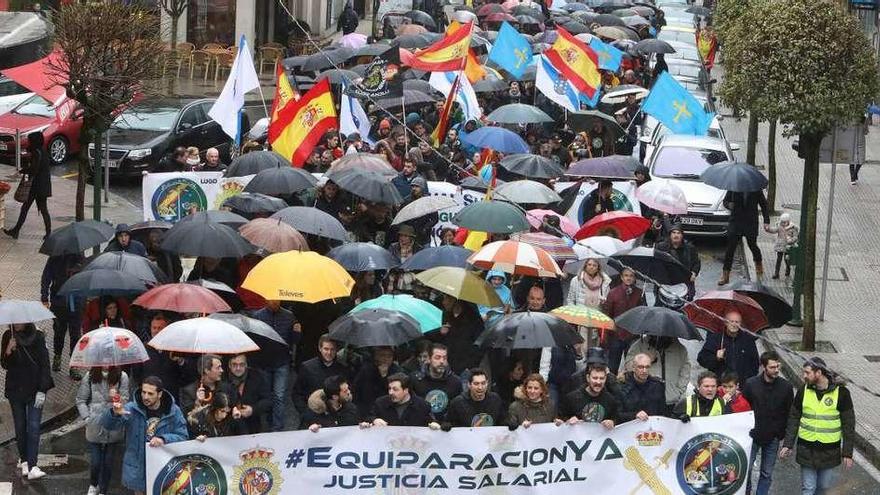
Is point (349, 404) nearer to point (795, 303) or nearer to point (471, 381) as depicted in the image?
point (471, 381)

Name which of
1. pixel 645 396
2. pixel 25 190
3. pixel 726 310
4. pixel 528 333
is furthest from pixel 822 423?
pixel 25 190

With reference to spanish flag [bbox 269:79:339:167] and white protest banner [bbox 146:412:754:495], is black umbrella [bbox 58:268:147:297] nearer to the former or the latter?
white protest banner [bbox 146:412:754:495]

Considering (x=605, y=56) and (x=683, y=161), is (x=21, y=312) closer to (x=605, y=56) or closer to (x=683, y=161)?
(x=683, y=161)

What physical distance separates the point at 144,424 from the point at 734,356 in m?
5.23

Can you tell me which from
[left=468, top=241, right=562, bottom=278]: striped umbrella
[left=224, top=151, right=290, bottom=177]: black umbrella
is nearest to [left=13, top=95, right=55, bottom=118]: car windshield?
[left=224, top=151, right=290, bottom=177]: black umbrella

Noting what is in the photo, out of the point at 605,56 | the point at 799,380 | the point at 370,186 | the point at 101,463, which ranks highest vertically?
the point at 605,56

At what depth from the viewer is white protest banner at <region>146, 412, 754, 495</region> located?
40.0 ft

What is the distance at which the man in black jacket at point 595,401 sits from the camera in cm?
1269

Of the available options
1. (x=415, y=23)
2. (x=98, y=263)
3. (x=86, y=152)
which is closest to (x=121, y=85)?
(x=86, y=152)

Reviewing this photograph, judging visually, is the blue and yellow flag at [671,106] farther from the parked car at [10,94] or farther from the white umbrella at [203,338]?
the white umbrella at [203,338]

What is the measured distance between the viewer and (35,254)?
69.8 feet

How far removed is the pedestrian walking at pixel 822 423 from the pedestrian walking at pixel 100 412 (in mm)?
5111

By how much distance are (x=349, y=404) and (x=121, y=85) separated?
8.70 meters

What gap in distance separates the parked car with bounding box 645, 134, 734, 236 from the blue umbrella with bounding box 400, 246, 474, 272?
7132 millimetres
